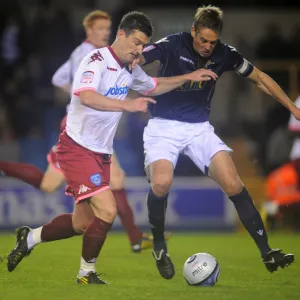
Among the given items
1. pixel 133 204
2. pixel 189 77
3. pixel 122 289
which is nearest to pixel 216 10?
pixel 189 77

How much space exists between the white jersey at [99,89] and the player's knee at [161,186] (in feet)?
1.81

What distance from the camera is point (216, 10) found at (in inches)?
309

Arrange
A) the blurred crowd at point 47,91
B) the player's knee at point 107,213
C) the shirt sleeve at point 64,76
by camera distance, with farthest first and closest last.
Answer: the blurred crowd at point 47,91 → the shirt sleeve at point 64,76 → the player's knee at point 107,213

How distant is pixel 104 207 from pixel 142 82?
1123 mm

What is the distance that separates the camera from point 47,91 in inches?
658

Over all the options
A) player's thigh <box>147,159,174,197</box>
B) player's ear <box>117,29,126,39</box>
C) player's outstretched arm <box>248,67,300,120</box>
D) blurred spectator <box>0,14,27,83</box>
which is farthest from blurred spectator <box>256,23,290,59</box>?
player's ear <box>117,29,126,39</box>

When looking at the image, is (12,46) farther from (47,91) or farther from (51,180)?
(51,180)

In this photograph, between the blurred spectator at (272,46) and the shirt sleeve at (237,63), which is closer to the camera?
the shirt sleeve at (237,63)

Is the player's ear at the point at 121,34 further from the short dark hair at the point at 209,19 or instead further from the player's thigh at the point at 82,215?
the player's thigh at the point at 82,215

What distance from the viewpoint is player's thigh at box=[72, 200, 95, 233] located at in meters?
7.70

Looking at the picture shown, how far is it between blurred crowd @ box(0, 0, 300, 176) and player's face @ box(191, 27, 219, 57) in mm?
7807

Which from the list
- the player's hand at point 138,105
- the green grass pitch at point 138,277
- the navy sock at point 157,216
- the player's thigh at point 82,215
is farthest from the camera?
the navy sock at point 157,216

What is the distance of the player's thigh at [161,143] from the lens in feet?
26.3

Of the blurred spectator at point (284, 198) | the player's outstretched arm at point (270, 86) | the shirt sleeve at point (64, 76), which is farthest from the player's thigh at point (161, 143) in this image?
the blurred spectator at point (284, 198)
